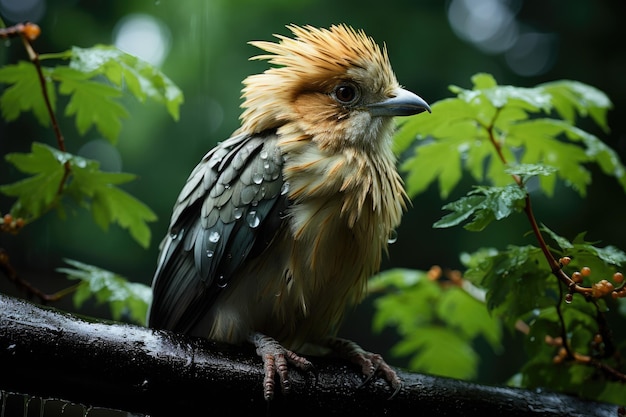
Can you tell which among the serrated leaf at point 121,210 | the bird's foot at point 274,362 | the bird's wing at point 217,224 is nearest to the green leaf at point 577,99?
the bird's wing at point 217,224

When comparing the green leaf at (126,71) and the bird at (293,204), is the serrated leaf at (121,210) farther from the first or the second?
the green leaf at (126,71)

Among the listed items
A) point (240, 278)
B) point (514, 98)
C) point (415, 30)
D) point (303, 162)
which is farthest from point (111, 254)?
point (514, 98)

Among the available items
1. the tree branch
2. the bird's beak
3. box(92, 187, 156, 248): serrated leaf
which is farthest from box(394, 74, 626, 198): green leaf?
box(92, 187, 156, 248): serrated leaf

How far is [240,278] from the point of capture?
1710 millimetres

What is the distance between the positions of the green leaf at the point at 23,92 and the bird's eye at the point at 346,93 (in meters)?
0.84

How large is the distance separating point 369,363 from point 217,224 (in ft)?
1.80

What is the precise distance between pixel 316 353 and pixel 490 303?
→ 568 millimetres

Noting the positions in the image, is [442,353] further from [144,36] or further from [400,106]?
[144,36]

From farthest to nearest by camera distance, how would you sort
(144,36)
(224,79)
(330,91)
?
(144,36) → (224,79) → (330,91)

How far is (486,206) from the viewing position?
1.57 metres

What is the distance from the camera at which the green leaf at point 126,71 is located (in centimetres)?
180

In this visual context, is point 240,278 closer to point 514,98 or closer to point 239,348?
point 239,348

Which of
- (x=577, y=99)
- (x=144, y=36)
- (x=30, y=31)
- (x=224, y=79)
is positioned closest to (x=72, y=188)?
(x=30, y=31)

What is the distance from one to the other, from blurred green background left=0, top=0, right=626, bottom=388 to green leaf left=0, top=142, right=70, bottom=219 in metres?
0.25
